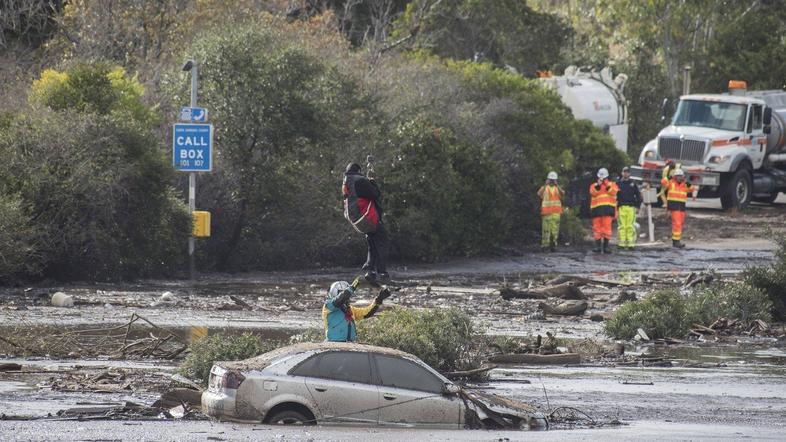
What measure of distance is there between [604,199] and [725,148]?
9.49 meters

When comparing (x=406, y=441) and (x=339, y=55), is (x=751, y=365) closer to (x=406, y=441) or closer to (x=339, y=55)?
(x=406, y=441)

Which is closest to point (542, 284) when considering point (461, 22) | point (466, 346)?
point (466, 346)

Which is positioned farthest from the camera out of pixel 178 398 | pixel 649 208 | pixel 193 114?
pixel 649 208

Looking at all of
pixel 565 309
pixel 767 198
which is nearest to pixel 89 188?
pixel 565 309

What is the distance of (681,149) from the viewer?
41.8 metres

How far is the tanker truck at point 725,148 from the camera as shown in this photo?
41656mm

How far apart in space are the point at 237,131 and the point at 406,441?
654 inches

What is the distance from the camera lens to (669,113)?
4412cm

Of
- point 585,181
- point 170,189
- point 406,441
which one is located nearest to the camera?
point 406,441

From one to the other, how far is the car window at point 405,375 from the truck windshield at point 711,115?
30.1 metres

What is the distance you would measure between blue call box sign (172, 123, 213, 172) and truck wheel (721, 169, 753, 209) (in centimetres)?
2005

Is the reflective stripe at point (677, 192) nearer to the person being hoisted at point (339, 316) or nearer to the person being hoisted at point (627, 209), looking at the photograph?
the person being hoisted at point (627, 209)

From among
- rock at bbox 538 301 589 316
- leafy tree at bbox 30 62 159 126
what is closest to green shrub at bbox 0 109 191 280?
leafy tree at bbox 30 62 159 126

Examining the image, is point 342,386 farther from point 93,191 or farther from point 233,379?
point 93,191
